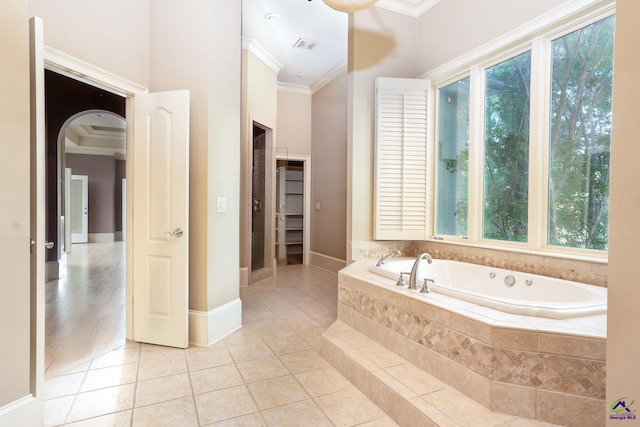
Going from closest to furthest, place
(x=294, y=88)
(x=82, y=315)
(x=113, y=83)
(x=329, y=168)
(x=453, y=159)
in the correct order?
(x=113, y=83) → (x=82, y=315) → (x=453, y=159) → (x=329, y=168) → (x=294, y=88)

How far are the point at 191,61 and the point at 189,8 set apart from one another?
1.37 ft

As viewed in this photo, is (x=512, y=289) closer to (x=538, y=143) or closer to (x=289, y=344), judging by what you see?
(x=538, y=143)

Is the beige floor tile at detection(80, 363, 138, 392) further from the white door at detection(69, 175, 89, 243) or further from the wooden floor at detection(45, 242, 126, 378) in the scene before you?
the white door at detection(69, 175, 89, 243)

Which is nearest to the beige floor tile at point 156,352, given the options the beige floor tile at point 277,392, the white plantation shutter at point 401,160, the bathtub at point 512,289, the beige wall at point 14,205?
the beige floor tile at point 277,392

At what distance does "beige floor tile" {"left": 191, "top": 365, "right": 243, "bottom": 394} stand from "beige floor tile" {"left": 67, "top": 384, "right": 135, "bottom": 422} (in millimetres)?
351

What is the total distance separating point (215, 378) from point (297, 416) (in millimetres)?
665

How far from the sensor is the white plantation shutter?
3.42 meters

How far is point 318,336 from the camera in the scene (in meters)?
2.82

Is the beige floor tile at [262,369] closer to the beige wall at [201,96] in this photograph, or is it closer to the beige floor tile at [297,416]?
the beige floor tile at [297,416]

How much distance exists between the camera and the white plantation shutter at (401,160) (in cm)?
342

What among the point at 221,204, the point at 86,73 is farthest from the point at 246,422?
the point at 86,73

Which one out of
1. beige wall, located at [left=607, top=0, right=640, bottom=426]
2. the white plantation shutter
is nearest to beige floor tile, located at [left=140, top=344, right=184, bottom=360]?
the white plantation shutter

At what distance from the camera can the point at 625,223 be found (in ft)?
2.74

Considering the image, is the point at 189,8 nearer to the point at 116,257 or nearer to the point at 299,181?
the point at 299,181
